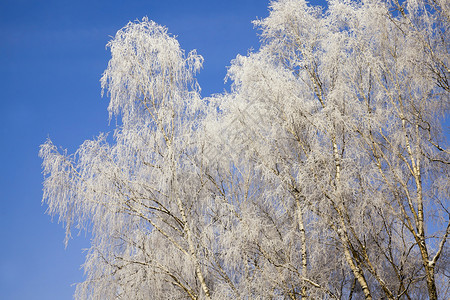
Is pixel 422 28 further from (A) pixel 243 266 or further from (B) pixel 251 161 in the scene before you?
(A) pixel 243 266

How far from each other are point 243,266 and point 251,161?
7.17 feet

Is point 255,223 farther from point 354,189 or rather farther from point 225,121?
point 225,121

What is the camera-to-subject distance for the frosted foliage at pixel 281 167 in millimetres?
8234

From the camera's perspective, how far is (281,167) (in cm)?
955

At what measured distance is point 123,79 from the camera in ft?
Result: 30.5

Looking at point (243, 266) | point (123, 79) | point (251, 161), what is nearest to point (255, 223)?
point (243, 266)

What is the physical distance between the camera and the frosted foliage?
27.0ft

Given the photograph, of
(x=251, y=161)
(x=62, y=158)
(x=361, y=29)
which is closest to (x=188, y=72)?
(x=251, y=161)

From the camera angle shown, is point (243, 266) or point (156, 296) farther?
point (243, 266)

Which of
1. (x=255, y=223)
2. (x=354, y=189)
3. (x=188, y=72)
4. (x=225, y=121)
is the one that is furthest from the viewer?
(x=225, y=121)

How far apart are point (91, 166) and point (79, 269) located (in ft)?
5.94

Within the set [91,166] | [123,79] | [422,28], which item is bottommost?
[91,166]

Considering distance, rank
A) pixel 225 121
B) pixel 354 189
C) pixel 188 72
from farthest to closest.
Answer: pixel 225 121 < pixel 188 72 < pixel 354 189

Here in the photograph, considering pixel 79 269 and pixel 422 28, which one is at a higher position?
pixel 422 28
